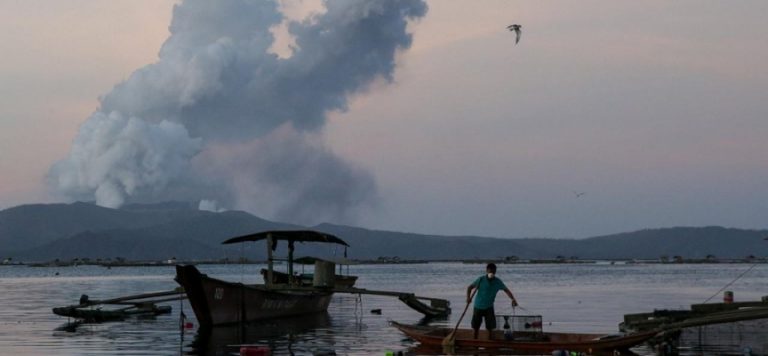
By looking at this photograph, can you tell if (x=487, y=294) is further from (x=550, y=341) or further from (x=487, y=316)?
(x=550, y=341)

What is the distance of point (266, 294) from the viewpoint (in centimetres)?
5144

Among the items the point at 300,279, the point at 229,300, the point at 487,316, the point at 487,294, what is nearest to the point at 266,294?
the point at 229,300

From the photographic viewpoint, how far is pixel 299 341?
41750 mm

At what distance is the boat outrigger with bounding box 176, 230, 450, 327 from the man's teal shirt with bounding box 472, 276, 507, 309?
16.4 m

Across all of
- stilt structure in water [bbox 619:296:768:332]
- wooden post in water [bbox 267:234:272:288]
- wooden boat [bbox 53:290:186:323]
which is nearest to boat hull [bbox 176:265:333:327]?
wooden post in water [bbox 267:234:272:288]

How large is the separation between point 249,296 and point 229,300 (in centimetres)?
163

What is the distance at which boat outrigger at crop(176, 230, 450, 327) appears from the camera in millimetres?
46750

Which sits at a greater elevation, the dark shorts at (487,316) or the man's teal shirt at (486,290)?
the man's teal shirt at (486,290)

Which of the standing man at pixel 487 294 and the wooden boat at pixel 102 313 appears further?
the wooden boat at pixel 102 313

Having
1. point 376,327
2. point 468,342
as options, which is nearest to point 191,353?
point 468,342

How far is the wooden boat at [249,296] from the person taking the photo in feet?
152

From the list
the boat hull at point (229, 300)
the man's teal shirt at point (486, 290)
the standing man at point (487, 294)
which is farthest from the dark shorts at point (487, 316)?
the boat hull at point (229, 300)

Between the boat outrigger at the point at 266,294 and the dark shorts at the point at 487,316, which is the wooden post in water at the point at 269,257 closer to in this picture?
the boat outrigger at the point at 266,294

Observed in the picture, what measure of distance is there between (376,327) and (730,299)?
15.9 metres
